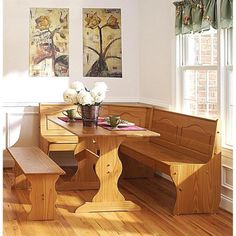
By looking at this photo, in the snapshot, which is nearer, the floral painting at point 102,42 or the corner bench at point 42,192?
the corner bench at point 42,192

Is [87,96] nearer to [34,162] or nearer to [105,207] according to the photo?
[34,162]

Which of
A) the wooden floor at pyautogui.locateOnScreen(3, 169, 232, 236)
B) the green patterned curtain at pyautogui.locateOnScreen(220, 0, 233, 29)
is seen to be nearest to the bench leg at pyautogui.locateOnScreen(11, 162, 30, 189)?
the wooden floor at pyautogui.locateOnScreen(3, 169, 232, 236)

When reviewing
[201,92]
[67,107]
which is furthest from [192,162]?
[67,107]

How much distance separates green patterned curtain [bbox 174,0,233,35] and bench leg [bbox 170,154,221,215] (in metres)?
1.39

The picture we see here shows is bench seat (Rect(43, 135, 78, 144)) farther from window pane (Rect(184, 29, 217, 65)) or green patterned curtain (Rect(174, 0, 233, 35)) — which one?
green patterned curtain (Rect(174, 0, 233, 35))

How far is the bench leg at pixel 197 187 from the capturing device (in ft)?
17.1

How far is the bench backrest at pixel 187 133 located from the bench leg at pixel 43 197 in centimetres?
159

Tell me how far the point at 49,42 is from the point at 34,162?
280cm

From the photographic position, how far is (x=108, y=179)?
5.40 meters

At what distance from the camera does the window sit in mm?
5398

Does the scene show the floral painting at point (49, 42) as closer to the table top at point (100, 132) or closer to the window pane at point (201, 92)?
the window pane at point (201, 92)

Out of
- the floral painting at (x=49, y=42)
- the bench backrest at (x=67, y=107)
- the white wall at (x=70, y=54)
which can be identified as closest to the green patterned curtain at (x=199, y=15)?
the bench backrest at (x=67, y=107)

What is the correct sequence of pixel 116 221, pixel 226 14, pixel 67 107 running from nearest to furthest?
pixel 116 221 → pixel 226 14 → pixel 67 107

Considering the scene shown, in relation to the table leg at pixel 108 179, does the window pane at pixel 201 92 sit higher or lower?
higher
